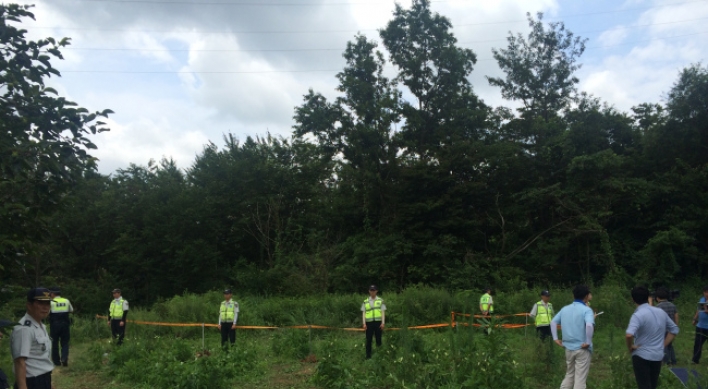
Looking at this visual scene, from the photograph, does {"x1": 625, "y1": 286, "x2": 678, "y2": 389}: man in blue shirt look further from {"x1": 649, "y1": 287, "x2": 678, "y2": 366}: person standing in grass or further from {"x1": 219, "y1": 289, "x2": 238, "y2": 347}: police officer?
{"x1": 219, "y1": 289, "x2": 238, "y2": 347}: police officer

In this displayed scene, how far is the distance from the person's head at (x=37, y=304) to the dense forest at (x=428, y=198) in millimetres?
22687

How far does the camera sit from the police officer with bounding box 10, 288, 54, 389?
4430mm

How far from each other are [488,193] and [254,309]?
50.4 feet

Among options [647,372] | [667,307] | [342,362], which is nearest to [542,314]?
[667,307]

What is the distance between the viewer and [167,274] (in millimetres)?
32250

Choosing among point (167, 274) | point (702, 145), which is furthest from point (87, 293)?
point (702, 145)

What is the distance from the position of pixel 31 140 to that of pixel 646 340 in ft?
21.5

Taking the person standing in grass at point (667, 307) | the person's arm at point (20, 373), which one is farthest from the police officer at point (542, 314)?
the person's arm at point (20, 373)

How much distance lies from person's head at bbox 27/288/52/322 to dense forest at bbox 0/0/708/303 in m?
22.7

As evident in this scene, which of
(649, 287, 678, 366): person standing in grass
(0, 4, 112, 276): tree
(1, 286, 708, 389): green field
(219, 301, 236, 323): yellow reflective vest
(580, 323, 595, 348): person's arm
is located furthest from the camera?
(219, 301, 236, 323): yellow reflective vest

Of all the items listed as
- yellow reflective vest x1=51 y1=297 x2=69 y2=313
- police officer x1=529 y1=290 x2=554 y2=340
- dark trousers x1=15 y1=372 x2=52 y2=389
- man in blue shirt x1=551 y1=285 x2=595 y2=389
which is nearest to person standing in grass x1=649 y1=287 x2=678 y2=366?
police officer x1=529 y1=290 x2=554 y2=340

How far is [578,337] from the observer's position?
648 centimetres

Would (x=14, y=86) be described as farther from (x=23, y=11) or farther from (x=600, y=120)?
(x=600, y=120)

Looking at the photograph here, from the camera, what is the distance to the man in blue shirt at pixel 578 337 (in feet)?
21.1
